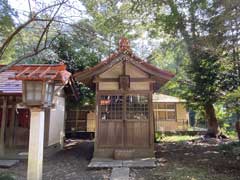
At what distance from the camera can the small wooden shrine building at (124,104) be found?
9000 millimetres

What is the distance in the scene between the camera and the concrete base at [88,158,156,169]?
7727mm

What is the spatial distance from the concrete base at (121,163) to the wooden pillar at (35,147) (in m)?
2.88

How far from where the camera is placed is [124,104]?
362 inches

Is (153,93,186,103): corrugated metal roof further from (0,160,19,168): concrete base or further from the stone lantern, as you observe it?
the stone lantern

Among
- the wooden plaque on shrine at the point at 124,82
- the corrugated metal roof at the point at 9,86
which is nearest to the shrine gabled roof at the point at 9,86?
the corrugated metal roof at the point at 9,86

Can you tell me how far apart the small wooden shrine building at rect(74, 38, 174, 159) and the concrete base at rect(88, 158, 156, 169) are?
0.43 m

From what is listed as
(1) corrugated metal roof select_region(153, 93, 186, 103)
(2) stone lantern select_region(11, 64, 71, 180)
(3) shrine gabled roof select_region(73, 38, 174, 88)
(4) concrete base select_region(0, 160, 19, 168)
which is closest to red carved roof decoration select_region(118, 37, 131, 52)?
(3) shrine gabled roof select_region(73, 38, 174, 88)

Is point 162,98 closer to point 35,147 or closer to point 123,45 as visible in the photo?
point 123,45

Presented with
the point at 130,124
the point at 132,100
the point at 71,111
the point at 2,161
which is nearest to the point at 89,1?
the point at 132,100

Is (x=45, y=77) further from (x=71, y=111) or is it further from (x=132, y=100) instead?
(x=71, y=111)

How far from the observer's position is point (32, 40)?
20.3ft

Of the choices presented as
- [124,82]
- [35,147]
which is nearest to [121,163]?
[124,82]

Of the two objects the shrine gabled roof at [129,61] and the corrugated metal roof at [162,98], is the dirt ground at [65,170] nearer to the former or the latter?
the shrine gabled roof at [129,61]

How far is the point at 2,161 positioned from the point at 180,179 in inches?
237
